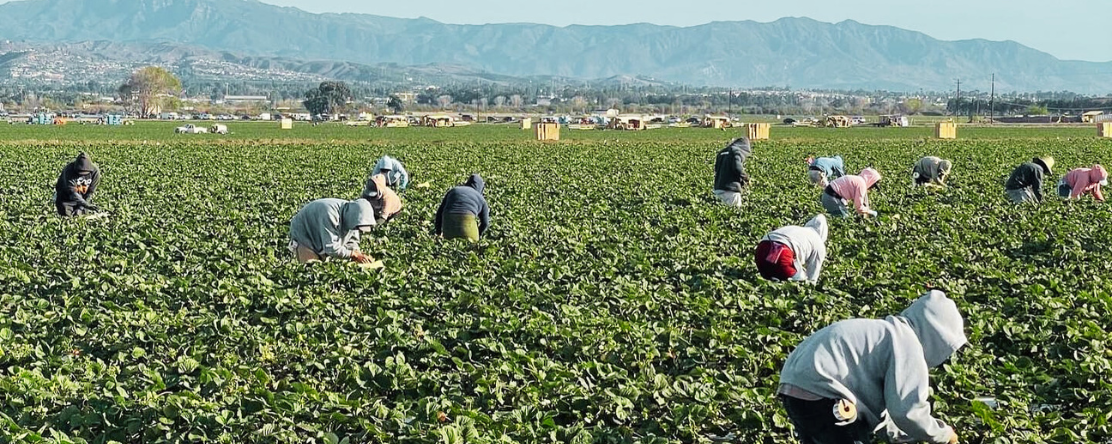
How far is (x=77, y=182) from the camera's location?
19.3 m

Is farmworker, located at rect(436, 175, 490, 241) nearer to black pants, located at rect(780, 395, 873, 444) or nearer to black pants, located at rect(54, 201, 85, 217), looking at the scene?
black pants, located at rect(54, 201, 85, 217)

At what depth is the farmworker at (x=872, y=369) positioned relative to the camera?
6.09 metres

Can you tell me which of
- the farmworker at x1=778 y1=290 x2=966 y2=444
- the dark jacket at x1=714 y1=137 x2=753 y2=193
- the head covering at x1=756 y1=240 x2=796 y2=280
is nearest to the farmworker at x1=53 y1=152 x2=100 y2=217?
the dark jacket at x1=714 y1=137 x2=753 y2=193

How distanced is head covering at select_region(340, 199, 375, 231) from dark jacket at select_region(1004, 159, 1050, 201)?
477 inches

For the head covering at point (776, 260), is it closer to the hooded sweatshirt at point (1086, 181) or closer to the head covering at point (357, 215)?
the head covering at point (357, 215)

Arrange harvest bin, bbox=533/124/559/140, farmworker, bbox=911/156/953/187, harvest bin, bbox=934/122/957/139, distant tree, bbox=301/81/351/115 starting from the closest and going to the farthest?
1. farmworker, bbox=911/156/953/187
2. harvest bin, bbox=934/122/957/139
3. harvest bin, bbox=533/124/559/140
4. distant tree, bbox=301/81/351/115

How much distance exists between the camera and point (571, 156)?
135ft

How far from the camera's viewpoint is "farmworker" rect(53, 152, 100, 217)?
19.2 metres

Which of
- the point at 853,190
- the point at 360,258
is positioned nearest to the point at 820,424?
the point at 360,258

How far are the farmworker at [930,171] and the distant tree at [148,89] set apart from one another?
16477 cm

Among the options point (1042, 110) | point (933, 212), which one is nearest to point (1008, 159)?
point (933, 212)

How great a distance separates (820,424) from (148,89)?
183m

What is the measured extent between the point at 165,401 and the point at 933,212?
14652 mm

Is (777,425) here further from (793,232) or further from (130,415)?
(793,232)
